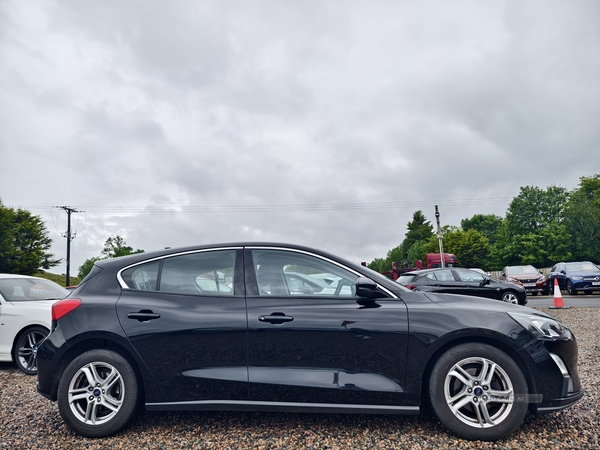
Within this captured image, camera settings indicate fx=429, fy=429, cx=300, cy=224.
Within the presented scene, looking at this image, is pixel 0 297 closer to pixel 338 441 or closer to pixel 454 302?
pixel 338 441

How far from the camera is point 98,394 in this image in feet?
10.9

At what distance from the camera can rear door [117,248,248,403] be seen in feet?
10.6

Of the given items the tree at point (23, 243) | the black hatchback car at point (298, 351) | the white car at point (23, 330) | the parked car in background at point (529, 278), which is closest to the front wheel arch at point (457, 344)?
the black hatchback car at point (298, 351)

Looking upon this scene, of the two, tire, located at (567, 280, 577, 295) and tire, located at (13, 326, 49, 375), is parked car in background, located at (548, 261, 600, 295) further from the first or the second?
tire, located at (13, 326, 49, 375)

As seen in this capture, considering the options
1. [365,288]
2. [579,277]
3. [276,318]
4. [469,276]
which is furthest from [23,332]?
[579,277]

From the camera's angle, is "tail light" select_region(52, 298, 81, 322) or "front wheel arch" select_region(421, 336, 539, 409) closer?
"front wheel arch" select_region(421, 336, 539, 409)

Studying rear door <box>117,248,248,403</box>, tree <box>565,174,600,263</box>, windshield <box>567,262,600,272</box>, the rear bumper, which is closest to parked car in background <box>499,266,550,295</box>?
windshield <box>567,262,600,272</box>

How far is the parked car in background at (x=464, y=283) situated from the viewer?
1259 centimetres

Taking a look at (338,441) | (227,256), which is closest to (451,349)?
(338,441)

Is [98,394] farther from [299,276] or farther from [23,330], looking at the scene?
[23,330]

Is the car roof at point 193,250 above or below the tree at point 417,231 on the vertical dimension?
below

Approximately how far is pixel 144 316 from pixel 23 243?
191 ft

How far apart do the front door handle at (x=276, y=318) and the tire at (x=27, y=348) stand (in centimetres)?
456

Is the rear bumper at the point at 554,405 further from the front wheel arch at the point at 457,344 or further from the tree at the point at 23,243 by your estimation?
the tree at the point at 23,243
